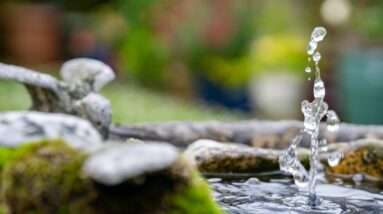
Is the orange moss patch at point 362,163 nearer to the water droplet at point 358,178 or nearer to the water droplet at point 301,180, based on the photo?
the water droplet at point 358,178

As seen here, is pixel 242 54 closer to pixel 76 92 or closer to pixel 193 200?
pixel 76 92

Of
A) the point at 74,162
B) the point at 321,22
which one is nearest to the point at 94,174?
the point at 74,162

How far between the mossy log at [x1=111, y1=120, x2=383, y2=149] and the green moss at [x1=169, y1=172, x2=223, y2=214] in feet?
3.30

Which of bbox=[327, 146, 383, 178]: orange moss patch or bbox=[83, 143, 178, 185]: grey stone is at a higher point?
bbox=[327, 146, 383, 178]: orange moss patch

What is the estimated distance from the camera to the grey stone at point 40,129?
4.21 ft

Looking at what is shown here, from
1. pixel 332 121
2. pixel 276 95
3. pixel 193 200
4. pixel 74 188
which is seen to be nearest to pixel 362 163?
pixel 332 121

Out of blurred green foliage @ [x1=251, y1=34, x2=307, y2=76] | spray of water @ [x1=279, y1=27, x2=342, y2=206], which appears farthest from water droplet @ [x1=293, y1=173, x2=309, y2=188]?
blurred green foliage @ [x1=251, y1=34, x2=307, y2=76]

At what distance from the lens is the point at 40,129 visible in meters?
1.29

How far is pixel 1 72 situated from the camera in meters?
1.65

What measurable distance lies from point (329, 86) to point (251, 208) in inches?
227

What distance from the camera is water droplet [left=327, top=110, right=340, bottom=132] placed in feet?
7.04

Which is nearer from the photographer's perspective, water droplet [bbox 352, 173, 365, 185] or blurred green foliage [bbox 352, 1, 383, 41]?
water droplet [bbox 352, 173, 365, 185]

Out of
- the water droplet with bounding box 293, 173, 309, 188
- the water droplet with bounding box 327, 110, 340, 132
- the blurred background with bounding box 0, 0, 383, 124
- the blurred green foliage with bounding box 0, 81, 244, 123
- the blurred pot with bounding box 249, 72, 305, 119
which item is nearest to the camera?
the water droplet with bounding box 293, 173, 309, 188

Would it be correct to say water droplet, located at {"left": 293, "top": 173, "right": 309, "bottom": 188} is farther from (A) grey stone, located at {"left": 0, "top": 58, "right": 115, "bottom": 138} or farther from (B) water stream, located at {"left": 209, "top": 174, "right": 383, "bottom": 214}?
(A) grey stone, located at {"left": 0, "top": 58, "right": 115, "bottom": 138}
